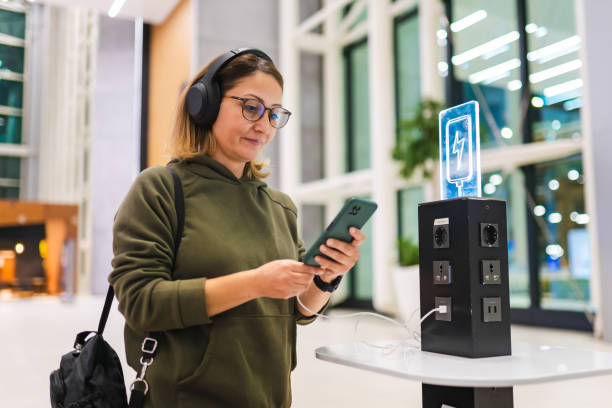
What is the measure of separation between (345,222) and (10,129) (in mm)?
11090

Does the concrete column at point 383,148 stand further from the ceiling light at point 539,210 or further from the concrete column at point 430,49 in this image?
the ceiling light at point 539,210

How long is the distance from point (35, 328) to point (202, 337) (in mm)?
5703

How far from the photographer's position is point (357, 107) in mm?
8508

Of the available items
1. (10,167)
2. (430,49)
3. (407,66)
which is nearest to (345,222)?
(430,49)

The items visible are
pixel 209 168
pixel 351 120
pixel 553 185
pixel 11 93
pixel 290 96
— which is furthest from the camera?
pixel 11 93

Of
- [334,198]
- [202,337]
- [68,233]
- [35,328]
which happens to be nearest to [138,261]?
[202,337]

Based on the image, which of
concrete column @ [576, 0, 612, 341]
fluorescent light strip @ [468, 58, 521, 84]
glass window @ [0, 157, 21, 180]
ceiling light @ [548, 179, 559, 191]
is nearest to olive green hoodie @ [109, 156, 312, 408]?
concrete column @ [576, 0, 612, 341]

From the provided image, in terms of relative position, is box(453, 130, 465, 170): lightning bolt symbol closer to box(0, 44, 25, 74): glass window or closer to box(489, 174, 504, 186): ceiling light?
box(489, 174, 504, 186): ceiling light

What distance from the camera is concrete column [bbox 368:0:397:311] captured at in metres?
6.44

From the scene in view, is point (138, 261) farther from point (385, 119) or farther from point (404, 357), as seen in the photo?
point (385, 119)

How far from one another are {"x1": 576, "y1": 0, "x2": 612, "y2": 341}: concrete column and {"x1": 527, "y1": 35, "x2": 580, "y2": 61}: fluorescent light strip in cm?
57

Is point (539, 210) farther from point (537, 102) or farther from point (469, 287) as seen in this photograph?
point (469, 287)

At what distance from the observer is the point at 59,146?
36.9 ft

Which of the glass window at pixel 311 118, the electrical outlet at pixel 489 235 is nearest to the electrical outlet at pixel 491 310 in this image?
the electrical outlet at pixel 489 235
